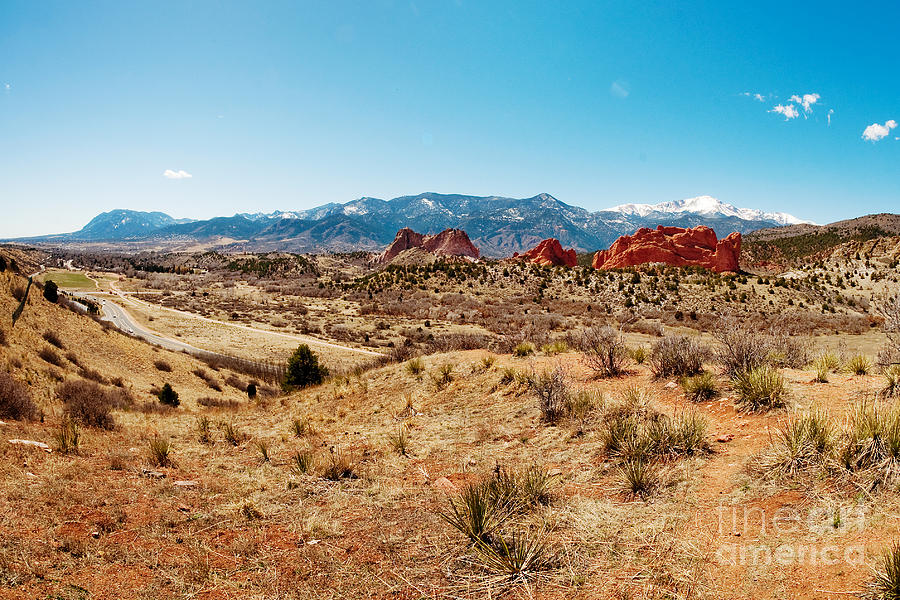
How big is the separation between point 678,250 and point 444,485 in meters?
80.2

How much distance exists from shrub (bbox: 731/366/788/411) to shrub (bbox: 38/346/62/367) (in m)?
24.0

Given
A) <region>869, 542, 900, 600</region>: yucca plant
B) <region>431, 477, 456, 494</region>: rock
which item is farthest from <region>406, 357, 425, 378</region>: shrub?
<region>869, 542, 900, 600</region>: yucca plant

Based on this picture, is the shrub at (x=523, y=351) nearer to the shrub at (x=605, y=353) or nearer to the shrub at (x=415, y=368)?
the shrub at (x=605, y=353)

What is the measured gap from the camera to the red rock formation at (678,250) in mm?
66438

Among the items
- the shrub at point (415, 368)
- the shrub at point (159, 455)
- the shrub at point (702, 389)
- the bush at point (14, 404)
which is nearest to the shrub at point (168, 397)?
the bush at point (14, 404)

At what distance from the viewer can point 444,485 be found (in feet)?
19.1

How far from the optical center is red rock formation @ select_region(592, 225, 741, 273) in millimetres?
66438

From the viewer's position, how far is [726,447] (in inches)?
216

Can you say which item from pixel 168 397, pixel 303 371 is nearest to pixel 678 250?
pixel 303 371

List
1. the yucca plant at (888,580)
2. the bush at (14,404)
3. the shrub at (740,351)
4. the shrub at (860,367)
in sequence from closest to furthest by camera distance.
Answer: the yucca plant at (888,580) → the shrub at (740,351) → the shrub at (860,367) → the bush at (14,404)

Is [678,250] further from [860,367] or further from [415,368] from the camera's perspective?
[415,368]

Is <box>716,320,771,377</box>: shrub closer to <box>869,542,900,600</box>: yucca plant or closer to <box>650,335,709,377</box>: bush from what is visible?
<box>650,335,709,377</box>: bush

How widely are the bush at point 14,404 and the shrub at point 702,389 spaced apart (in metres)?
13.9

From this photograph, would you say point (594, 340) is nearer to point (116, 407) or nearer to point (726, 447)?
point (726, 447)
